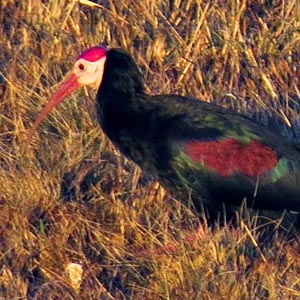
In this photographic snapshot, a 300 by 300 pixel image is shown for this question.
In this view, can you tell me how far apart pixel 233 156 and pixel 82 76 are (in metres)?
0.92

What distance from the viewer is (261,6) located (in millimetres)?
7246

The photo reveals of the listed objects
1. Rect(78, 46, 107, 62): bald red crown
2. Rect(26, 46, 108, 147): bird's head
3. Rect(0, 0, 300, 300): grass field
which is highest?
Rect(78, 46, 107, 62): bald red crown

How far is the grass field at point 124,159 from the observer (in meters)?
5.08

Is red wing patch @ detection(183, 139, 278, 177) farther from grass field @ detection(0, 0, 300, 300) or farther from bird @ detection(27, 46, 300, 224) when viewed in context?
grass field @ detection(0, 0, 300, 300)

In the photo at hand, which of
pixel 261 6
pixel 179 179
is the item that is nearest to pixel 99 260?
pixel 179 179

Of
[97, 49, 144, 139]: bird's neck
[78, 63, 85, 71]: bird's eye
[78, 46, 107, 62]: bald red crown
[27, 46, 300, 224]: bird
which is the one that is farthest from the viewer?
[78, 63, 85, 71]: bird's eye

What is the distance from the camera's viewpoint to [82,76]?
6047 millimetres

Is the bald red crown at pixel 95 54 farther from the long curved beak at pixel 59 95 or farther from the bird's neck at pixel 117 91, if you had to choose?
the long curved beak at pixel 59 95

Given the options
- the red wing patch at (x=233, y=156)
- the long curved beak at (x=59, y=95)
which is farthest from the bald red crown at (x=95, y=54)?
the red wing patch at (x=233, y=156)

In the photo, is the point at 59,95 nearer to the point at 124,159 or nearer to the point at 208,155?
the point at 124,159

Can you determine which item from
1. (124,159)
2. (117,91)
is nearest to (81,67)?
(117,91)

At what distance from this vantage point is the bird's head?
5922mm

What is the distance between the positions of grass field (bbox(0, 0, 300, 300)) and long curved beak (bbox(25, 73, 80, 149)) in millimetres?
71

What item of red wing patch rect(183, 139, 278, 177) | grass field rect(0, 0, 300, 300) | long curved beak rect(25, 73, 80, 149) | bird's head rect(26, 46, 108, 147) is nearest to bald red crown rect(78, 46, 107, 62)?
bird's head rect(26, 46, 108, 147)
